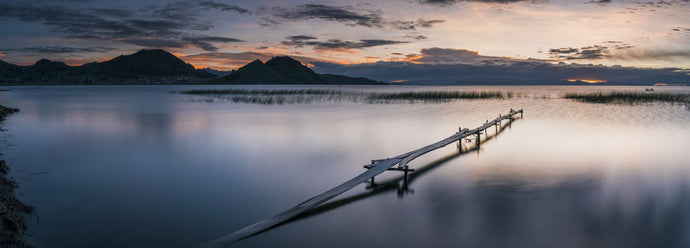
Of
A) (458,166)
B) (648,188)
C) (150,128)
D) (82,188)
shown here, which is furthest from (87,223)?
(150,128)

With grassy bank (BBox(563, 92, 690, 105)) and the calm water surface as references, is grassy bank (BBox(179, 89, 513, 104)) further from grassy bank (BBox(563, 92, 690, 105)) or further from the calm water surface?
the calm water surface

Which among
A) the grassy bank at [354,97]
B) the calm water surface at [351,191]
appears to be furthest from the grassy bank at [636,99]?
the calm water surface at [351,191]

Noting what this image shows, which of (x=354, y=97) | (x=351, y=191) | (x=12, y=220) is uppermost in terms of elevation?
(x=354, y=97)

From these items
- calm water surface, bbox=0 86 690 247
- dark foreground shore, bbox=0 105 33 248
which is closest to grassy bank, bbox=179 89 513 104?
calm water surface, bbox=0 86 690 247

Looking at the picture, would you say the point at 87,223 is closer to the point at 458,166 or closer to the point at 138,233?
the point at 138,233

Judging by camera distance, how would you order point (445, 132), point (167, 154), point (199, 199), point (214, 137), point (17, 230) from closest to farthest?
point (17, 230), point (199, 199), point (167, 154), point (214, 137), point (445, 132)

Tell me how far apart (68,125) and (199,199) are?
788 inches

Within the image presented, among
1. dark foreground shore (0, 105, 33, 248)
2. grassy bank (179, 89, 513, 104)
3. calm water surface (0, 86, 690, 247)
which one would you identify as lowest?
calm water surface (0, 86, 690, 247)

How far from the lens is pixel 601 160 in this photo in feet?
43.3

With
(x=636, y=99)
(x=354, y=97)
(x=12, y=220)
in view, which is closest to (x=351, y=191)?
(x=12, y=220)

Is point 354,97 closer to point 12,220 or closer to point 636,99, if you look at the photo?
point 636,99

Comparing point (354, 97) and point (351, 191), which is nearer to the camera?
point (351, 191)

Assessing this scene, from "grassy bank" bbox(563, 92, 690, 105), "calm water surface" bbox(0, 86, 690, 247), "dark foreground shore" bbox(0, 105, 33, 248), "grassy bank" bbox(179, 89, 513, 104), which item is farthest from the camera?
"grassy bank" bbox(179, 89, 513, 104)

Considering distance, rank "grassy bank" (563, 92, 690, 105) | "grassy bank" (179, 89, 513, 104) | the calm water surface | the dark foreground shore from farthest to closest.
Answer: "grassy bank" (179, 89, 513, 104) → "grassy bank" (563, 92, 690, 105) → the calm water surface → the dark foreground shore
